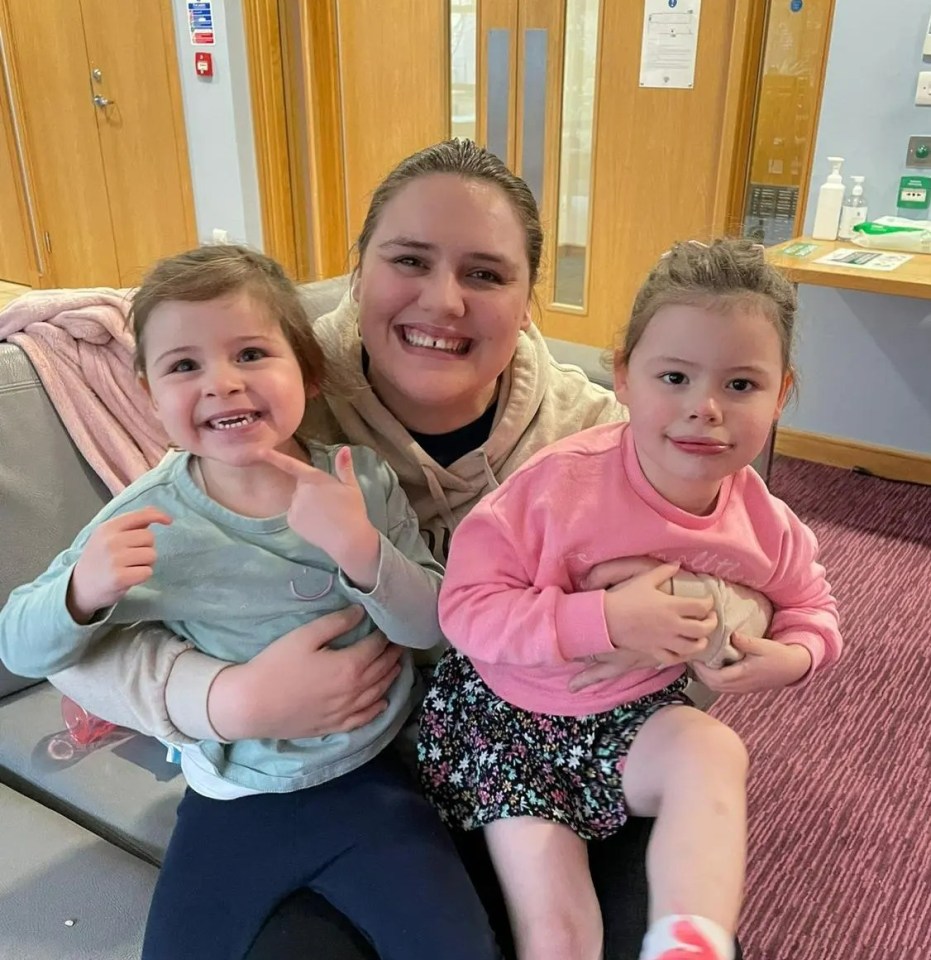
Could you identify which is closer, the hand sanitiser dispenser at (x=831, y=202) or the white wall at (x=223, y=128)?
the hand sanitiser dispenser at (x=831, y=202)

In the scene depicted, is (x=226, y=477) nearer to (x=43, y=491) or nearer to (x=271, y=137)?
(x=43, y=491)

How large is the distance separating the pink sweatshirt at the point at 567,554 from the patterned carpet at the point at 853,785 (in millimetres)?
882

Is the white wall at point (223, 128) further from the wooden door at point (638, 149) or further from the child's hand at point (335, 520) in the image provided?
the child's hand at point (335, 520)

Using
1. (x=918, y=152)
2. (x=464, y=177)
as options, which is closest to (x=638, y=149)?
(x=918, y=152)

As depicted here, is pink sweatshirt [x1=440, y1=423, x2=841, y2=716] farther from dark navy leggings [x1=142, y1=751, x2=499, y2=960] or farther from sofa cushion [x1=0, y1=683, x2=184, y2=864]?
sofa cushion [x1=0, y1=683, x2=184, y2=864]

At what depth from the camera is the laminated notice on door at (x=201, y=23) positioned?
3945 mm

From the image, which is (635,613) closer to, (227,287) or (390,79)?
(227,287)

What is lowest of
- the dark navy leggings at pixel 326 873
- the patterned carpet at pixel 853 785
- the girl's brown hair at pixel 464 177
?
the patterned carpet at pixel 853 785

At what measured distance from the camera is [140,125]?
446 centimetres

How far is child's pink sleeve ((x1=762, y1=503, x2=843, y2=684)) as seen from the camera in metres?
1.05

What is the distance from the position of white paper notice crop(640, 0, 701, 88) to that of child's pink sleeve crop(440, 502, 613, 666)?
2.65m

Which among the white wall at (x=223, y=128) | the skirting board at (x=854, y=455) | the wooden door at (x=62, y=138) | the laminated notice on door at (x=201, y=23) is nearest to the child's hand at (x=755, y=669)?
the skirting board at (x=854, y=455)


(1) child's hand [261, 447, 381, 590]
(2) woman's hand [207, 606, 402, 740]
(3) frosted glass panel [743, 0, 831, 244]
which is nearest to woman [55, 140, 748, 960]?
(2) woman's hand [207, 606, 402, 740]

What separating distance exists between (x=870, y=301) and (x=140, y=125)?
334 centimetres
